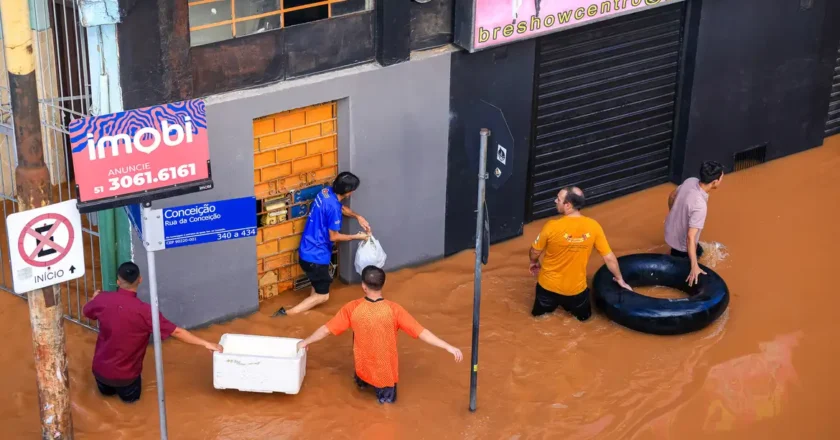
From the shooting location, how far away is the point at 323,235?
1114cm

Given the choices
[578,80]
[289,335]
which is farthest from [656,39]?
[289,335]

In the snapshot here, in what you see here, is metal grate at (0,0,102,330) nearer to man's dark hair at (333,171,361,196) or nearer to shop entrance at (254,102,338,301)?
shop entrance at (254,102,338,301)

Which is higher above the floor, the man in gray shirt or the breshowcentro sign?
the breshowcentro sign

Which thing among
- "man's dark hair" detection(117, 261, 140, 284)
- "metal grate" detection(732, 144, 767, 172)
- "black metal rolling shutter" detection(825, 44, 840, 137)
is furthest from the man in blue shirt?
"black metal rolling shutter" detection(825, 44, 840, 137)

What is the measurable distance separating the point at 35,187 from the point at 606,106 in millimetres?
7341

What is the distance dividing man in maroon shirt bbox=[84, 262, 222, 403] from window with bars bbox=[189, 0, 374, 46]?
2.26 m

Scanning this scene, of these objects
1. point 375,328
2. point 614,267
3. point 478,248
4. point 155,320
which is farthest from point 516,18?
point 155,320

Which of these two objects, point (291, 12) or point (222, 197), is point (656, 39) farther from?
point (222, 197)

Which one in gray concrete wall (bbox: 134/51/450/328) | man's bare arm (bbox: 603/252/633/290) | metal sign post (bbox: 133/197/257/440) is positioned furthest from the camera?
man's bare arm (bbox: 603/252/633/290)

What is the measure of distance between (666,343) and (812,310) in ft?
5.73

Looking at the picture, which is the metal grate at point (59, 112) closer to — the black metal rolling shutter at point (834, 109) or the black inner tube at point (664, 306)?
the black inner tube at point (664, 306)

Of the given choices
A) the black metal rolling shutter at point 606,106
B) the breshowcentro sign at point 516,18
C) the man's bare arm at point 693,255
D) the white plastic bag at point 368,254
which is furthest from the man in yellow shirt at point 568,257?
the black metal rolling shutter at point 606,106

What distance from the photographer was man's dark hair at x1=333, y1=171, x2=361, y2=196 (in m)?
11.0

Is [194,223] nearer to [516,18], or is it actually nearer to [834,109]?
[516,18]
